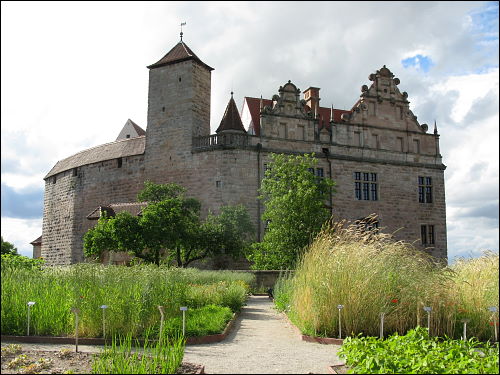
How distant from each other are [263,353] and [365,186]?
86.0 ft

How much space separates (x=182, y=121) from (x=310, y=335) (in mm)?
23530

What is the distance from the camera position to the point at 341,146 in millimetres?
32781

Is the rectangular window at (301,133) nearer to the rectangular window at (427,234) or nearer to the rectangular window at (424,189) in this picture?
the rectangular window at (424,189)

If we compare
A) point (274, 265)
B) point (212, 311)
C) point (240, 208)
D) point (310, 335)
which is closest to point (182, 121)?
point (240, 208)

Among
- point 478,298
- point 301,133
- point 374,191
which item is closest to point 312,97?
point 301,133

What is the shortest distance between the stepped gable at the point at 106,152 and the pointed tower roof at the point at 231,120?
18.4 ft

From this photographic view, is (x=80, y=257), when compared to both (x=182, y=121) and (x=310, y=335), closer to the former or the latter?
(x=182, y=121)

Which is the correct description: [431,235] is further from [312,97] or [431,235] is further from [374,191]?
[312,97]

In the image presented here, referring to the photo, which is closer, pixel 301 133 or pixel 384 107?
pixel 301 133

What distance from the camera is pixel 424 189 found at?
35.1 metres

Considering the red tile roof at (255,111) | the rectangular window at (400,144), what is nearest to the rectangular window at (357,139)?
the rectangular window at (400,144)

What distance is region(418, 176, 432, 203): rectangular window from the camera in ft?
115

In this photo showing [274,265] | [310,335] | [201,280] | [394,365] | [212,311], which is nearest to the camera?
[394,365]

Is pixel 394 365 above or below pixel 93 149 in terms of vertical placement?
below
